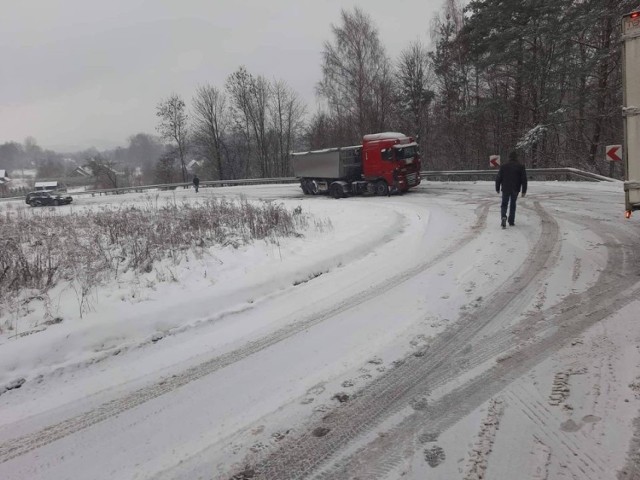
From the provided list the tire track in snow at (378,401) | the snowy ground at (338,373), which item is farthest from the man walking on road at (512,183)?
the tire track in snow at (378,401)

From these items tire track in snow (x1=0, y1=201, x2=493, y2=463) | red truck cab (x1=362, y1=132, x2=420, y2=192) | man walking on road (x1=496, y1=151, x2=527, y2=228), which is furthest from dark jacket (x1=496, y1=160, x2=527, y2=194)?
red truck cab (x1=362, y1=132, x2=420, y2=192)

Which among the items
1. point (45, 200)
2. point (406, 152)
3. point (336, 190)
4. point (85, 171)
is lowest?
point (336, 190)

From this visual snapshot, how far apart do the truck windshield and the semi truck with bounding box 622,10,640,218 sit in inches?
573

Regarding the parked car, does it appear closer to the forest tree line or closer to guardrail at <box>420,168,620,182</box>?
the forest tree line

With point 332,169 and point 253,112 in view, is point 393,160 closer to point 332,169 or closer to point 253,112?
point 332,169

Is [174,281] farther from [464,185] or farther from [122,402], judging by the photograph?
[464,185]

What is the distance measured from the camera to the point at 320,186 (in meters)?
24.1

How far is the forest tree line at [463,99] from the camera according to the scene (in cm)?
2059

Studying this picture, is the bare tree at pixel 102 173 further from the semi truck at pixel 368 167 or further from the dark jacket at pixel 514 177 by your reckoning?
the dark jacket at pixel 514 177

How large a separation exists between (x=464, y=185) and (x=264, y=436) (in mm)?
21588

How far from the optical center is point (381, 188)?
2091 centimetres

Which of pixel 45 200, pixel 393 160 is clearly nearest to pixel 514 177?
pixel 393 160

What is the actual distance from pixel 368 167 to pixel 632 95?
628 inches

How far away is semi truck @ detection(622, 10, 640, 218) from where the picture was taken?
208 inches
